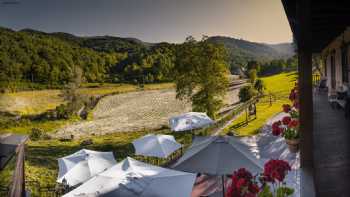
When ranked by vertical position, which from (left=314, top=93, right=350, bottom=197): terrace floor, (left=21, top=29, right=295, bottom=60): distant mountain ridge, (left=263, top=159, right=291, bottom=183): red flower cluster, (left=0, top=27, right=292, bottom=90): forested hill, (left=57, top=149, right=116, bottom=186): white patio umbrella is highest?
(left=21, top=29, right=295, bottom=60): distant mountain ridge

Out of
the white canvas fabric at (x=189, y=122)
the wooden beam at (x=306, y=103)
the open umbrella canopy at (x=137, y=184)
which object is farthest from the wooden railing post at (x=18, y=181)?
the white canvas fabric at (x=189, y=122)

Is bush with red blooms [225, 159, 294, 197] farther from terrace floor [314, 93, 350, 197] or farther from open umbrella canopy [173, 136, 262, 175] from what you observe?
open umbrella canopy [173, 136, 262, 175]

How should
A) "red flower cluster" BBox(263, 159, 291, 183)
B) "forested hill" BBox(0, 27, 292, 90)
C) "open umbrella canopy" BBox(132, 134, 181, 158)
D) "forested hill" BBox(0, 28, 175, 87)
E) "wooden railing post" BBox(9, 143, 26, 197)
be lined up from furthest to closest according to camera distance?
"forested hill" BBox(0, 28, 175, 87), "forested hill" BBox(0, 27, 292, 90), "open umbrella canopy" BBox(132, 134, 181, 158), "red flower cluster" BBox(263, 159, 291, 183), "wooden railing post" BBox(9, 143, 26, 197)

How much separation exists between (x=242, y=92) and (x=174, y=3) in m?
31.1

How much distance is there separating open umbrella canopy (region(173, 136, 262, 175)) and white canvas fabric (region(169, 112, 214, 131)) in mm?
5672

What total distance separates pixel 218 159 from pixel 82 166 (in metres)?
4.44

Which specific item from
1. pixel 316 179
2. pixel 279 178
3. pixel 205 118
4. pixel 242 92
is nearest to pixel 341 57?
pixel 205 118

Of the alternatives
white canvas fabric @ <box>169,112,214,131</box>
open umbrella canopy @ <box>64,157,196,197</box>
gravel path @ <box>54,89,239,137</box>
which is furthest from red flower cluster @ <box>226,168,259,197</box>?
gravel path @ <box>54,89,239,137</box>

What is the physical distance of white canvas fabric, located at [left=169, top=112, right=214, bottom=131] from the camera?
39.3 ft

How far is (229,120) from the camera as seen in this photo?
15555 millimetres

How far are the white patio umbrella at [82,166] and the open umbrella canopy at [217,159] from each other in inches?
137

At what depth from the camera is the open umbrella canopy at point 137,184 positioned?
472 cm

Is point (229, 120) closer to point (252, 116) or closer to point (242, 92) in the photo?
point (252, 116)

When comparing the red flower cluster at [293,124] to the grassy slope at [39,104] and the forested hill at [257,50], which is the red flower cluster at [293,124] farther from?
the forested hill at [257,50]
